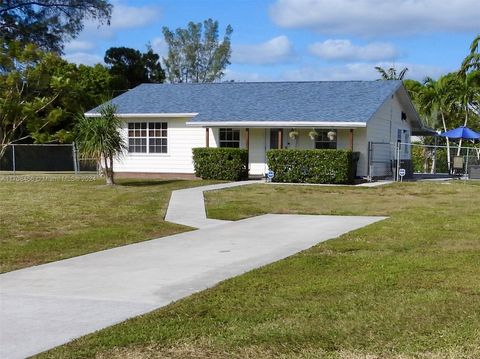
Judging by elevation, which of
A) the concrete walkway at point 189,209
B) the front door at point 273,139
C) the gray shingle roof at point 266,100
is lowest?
the concrete walkway at point 189,209

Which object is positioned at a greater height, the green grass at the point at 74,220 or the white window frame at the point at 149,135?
the white window frame at the point at 149,135

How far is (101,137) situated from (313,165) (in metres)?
7.88

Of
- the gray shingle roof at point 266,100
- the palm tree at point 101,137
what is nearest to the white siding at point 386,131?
the gray shingle roof at point 266,100

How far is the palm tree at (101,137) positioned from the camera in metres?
20.9

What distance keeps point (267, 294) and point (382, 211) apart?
29.3ft

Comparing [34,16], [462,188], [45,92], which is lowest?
[462,188]

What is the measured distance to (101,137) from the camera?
68.9 feet

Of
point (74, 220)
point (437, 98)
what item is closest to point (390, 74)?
point (437, 98)

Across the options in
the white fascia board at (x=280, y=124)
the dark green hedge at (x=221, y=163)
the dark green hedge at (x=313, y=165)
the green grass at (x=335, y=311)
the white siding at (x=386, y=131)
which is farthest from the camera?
the white siding at (x=386, y=131)

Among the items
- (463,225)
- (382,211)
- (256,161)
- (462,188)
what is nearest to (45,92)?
(256,161)

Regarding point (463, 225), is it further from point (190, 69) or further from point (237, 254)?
point (190, 69)

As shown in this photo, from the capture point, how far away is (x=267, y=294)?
6.38 m

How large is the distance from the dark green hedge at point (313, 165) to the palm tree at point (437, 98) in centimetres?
1460

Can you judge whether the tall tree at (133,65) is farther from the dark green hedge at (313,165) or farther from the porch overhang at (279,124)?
the dark green hedge at (313,165)
